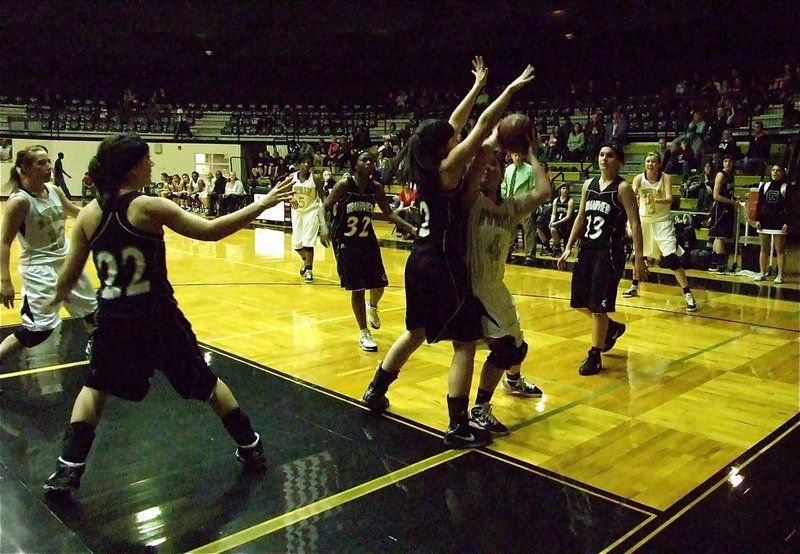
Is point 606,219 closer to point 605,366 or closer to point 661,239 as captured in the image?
point 605,366

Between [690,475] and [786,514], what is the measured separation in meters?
0.49

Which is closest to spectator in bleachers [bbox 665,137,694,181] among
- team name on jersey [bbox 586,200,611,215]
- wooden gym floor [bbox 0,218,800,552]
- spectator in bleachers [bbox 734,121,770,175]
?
spectator in bleachers [bbox 734,121,770,175]

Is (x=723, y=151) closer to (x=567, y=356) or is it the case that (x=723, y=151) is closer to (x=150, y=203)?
(x=567, y=356)

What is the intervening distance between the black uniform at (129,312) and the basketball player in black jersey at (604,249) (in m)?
3.10

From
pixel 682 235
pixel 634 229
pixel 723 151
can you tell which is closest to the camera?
pixel 634 229

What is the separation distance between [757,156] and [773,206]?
13.5 ft

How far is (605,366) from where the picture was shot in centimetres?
543

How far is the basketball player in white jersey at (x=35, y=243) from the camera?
4.25 meters

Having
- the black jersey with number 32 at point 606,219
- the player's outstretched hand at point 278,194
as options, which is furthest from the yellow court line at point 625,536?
the black jersey with number 32 at point 606,219

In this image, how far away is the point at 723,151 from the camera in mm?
13047

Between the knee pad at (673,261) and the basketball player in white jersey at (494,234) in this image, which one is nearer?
the basketball player in white jersey at (494,234)

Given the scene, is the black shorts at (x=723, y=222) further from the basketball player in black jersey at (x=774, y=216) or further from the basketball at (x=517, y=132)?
the basketball at (x=517, y=132)

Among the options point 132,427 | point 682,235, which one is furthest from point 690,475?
point 682,235

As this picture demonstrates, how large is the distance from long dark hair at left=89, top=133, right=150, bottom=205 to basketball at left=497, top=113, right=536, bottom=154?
5.64ft
